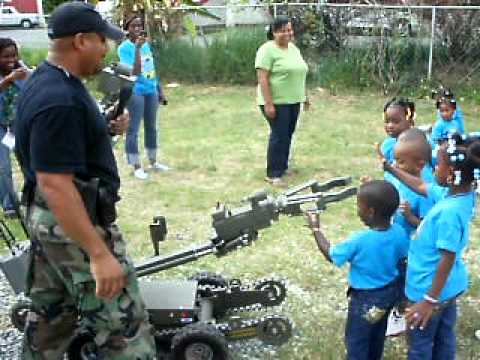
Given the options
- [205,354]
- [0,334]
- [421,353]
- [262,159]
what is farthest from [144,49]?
[421,353]

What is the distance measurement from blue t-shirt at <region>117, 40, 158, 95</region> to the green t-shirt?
118 centimetres

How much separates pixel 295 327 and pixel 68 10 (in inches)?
93.9

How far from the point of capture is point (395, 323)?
10.9ft

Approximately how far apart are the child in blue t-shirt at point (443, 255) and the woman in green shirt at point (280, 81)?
3666mm

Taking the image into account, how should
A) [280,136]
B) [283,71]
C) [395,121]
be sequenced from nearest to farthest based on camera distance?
[395,121], [283,71], [280,136]

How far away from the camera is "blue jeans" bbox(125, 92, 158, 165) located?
23.1 ft

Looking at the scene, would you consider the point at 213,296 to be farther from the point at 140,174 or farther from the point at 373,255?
the point at 140,174

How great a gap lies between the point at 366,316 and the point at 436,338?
1.16 feet

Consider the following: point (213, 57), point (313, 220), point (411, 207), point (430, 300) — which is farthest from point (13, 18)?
point (430, 300)

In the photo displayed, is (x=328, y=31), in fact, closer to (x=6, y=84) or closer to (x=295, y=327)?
(x=6, y=84)

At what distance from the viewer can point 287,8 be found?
12930mm

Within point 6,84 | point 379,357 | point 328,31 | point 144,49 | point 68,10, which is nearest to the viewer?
point 68,10

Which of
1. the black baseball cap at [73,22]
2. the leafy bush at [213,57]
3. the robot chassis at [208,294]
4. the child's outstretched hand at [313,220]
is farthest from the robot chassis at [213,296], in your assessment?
the leafy bush at [213,57]

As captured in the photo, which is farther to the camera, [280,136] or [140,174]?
[140,174]
